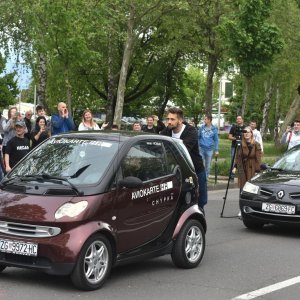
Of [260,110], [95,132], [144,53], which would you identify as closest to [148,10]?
[144,53]

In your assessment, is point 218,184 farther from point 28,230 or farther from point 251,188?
point 28,230

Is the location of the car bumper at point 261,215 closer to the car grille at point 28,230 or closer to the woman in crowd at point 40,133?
the woman in crowd at point 40,133

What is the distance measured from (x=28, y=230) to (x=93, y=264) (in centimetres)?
71

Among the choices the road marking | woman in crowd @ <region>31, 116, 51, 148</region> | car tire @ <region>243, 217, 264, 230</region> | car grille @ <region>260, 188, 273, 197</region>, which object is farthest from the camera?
woman in crowd @ <region>31, 116, 51, 148</region>

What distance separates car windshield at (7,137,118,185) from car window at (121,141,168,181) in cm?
21

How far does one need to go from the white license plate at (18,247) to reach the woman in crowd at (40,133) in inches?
257

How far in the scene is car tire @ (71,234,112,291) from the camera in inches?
243

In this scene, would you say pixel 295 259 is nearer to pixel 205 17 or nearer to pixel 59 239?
pixel 59 239

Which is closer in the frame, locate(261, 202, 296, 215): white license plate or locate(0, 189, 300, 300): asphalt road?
locate(0, 189, 300, 300): asphalt road

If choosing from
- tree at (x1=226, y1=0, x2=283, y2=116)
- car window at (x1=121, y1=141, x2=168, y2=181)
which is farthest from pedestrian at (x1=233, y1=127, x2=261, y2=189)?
tree at (x1=226, y1=0, x2=283, y2=116)

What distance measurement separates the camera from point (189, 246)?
25.1ft

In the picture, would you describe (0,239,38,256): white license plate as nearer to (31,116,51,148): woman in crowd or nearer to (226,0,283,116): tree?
(31,116,51,148): woman in crowd

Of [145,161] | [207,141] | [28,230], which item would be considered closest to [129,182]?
[145,161]

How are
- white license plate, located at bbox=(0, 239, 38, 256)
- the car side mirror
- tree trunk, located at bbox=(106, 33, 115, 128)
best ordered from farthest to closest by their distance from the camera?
tree trunk, located at bbox=(106, 33, 115, 128) → the car side mirror → white license plate, located at bbox=(0, 239, 38, 256)
